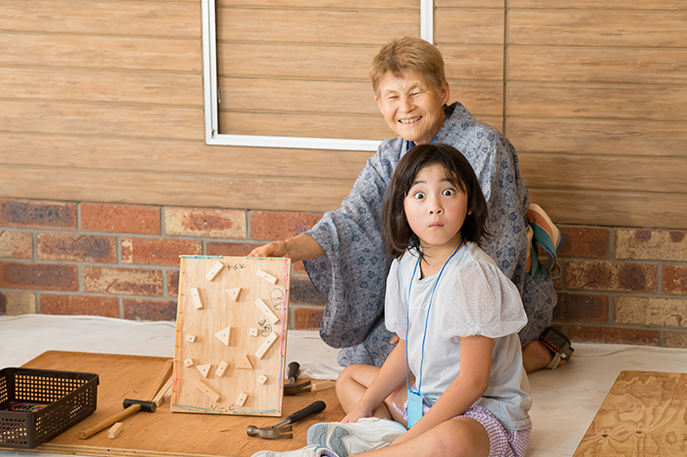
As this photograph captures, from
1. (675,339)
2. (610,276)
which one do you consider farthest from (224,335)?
(675,339)

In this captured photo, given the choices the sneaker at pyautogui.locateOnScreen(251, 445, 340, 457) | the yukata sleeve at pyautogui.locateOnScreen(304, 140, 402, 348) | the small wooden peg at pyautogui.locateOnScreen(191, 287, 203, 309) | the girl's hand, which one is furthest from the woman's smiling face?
the sneaker at pyautogui.locateOnScreen(251, 445, 340, 457)

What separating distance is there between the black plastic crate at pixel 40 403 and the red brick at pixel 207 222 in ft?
3.31

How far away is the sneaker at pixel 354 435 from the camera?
5.64 feet

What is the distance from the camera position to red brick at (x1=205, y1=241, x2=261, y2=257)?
118 inches

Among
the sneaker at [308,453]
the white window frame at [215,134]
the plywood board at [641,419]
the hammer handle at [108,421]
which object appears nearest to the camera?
the sneaker at [308,453]

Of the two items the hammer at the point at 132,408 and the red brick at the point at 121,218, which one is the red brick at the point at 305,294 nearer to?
the red brick at the point at 121,218

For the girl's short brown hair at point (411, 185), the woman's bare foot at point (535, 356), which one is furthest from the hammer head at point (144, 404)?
the woman's bare foot at point (535, 356)

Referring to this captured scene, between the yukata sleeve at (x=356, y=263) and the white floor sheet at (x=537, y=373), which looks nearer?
the white floor sheet at (x=537, y=373)

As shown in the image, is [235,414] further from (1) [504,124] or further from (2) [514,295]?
(1) [504,124]

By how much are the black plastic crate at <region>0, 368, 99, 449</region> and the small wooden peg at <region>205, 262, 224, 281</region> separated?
1.40 ft

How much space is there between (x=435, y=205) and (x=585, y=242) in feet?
4.48

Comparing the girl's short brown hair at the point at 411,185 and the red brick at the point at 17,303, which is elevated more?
the girl's short brown hair at the point at 411,185

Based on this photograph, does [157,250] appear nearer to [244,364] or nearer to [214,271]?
[214,271]

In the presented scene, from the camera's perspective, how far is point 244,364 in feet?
6.79
